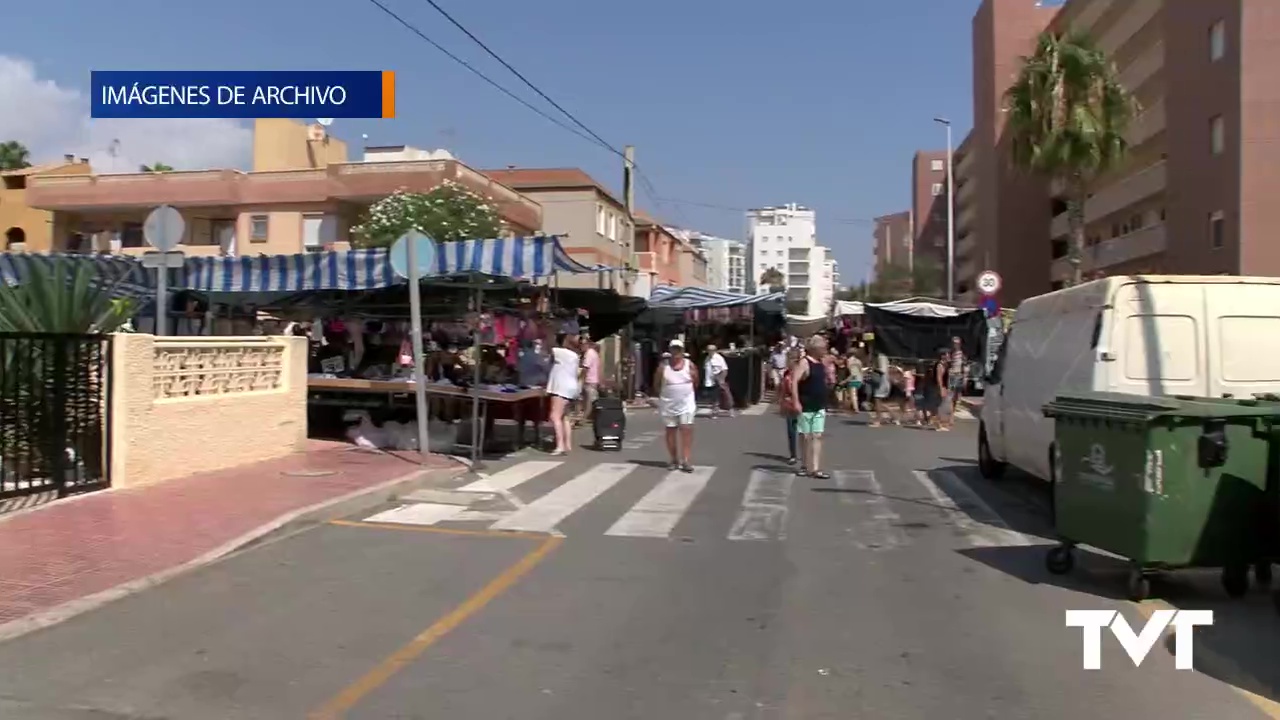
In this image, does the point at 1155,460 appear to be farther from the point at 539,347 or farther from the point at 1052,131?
the point at 1052,131

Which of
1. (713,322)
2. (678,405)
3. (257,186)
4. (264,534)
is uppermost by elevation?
(257,186)

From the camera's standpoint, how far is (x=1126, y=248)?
143 feet

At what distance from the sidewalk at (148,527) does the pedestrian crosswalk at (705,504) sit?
35.4 inches

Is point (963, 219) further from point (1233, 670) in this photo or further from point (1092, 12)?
point (1233, 670)

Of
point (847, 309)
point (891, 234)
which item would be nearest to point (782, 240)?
point (891, 234)

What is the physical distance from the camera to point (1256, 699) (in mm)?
5246

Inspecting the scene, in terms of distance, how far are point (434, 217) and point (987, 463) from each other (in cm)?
2389

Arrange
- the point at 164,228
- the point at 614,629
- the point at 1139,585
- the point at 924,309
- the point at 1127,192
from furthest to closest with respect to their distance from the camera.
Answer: the point at 1127,192, the point at 924,309, the point at 164,228, the point at 1139,585, the point at 614,629

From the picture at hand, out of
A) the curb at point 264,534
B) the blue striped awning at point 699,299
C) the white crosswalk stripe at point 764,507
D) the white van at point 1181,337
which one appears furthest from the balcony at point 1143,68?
the curb at point 264,534

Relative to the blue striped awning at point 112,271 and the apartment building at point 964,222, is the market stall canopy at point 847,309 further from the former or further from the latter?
the apartment building at point 964,222

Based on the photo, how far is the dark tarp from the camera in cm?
2845

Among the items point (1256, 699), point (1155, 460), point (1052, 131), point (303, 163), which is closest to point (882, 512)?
point (1155, 460)

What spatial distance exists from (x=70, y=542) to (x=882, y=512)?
7.38 m

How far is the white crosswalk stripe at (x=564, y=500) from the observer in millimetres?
10070
